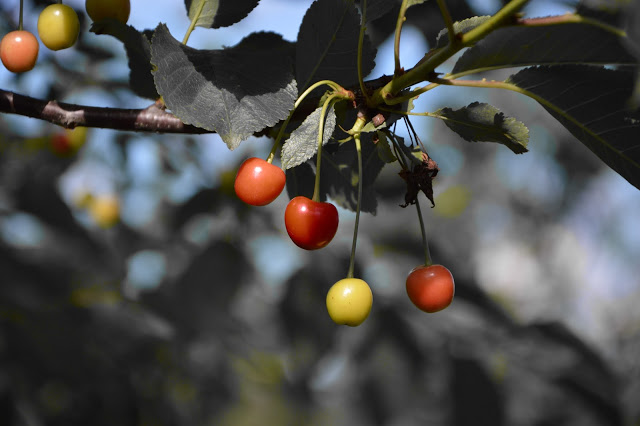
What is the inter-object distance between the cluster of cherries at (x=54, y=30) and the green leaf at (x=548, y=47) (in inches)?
18.8

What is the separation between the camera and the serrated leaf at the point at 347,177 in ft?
2.76

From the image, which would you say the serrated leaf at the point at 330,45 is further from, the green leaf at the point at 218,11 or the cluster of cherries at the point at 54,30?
the cluster of cherries at the point at 54,30

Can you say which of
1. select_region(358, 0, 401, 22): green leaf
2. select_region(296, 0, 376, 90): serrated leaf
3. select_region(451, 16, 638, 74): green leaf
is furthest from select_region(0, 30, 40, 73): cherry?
select_region(451, 16, 638, 74): green leaf

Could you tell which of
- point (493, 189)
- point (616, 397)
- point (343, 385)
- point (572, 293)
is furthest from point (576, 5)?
point (572, 293)

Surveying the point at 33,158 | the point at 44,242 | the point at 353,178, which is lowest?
the point at 44,242

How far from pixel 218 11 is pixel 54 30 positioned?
238 mm

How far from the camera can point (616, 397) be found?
1.52 m

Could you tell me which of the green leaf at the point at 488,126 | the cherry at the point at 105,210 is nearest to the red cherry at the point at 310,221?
the green leaf at the point at 488,126

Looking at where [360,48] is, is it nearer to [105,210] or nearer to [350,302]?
[350,302]

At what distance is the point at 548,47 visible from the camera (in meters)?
0.57

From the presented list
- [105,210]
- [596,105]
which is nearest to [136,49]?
[596,105]

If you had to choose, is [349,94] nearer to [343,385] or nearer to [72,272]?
[72,272]

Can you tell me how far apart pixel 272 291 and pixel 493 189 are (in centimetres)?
798

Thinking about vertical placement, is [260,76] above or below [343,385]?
above
